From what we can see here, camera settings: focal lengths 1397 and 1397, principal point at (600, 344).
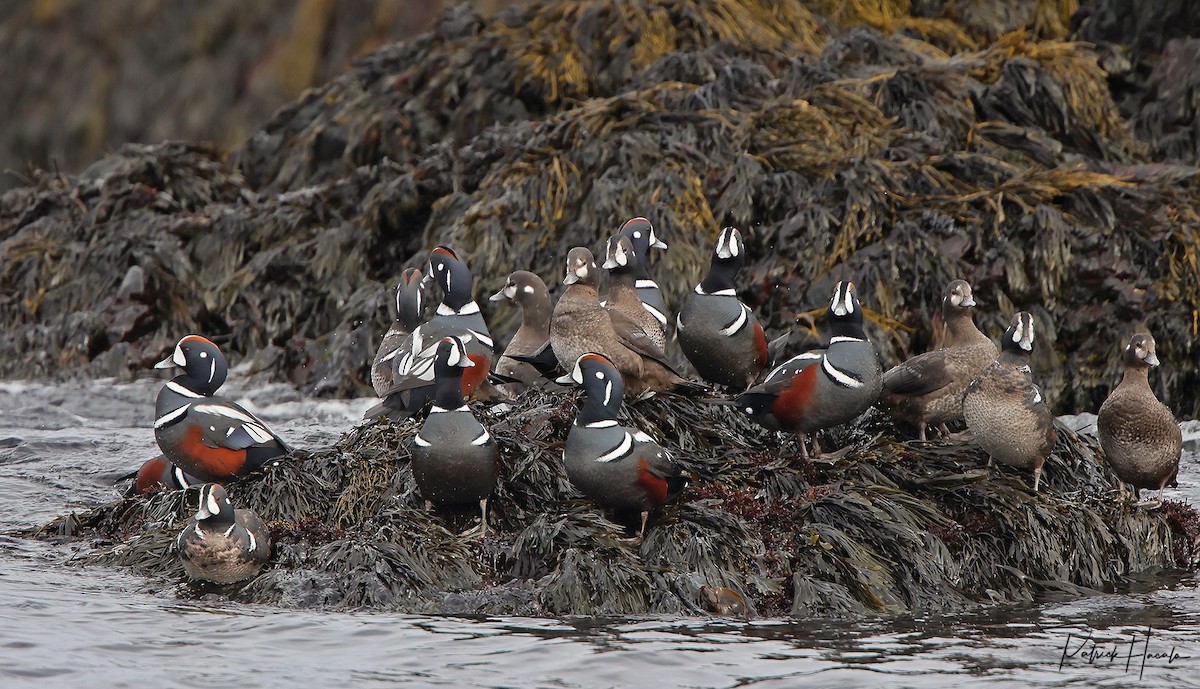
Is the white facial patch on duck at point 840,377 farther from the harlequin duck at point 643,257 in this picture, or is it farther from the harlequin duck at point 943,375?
the harlequin duck at point 643,257

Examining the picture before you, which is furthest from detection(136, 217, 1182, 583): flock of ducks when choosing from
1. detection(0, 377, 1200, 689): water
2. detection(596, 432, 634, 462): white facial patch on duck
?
detection(0, 377, 1200, 689): water

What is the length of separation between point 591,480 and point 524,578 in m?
0.48

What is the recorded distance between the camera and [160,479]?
7086 millimetres

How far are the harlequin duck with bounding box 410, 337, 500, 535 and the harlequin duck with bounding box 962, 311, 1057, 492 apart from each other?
2.18 meters

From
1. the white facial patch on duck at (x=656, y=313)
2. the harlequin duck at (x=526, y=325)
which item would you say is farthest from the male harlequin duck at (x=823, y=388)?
the harlequin duck at (x=526, y=325)

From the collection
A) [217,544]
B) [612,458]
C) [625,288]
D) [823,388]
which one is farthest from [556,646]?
[625,288]

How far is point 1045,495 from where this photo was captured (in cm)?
634

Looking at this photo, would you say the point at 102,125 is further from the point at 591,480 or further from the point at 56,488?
the point at 591,480

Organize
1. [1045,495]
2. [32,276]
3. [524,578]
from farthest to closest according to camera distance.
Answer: [32,276] < [1045,495] < [524,578]

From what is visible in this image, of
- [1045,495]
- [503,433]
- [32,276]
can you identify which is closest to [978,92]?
[1045,495]

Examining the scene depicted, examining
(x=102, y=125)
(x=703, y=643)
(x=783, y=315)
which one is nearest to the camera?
(x=703, y=643)

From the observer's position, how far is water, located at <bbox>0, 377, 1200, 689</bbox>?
4.65 m

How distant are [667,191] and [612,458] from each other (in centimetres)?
448

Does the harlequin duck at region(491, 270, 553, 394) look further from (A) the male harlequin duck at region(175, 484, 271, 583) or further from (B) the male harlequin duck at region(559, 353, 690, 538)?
(A) the male harlequin duck at region(175, 484, 271, 583)
